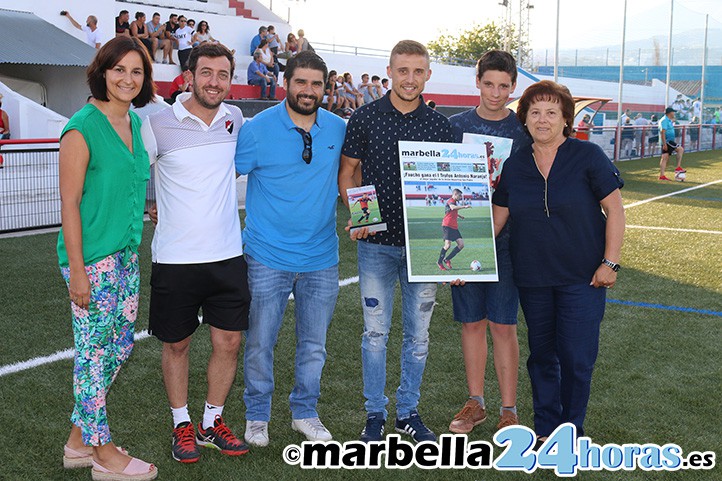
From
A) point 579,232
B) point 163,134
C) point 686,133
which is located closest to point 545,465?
point 579,232

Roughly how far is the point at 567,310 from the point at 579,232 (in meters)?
0.39

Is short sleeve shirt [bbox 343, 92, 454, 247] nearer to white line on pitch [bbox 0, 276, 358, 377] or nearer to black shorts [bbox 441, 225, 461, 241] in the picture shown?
black shorts [bbox 441, 225, 461, 241]

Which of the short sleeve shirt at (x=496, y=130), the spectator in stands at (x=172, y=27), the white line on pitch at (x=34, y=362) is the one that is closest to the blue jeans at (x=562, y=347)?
the short sleeve shirt at (x=496, y=130)

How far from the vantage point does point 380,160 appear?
4.08 metres

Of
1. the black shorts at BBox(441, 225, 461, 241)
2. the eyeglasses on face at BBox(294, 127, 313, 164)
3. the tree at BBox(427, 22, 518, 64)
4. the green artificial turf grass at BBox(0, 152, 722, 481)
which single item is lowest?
the green artificial turf grass at BBox(0, 152, 722, 481)

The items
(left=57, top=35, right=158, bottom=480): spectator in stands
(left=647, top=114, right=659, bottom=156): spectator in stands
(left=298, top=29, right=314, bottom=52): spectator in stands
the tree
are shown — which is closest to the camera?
(left=57, top=35, right=158, bottom=480): spectator in stands

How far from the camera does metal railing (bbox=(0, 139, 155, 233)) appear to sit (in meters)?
9.96

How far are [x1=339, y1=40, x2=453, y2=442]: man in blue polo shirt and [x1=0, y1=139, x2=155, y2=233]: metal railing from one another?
274 inches

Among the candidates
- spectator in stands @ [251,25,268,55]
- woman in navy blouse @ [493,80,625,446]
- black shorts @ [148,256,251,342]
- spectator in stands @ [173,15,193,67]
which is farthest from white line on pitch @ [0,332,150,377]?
spectator in stands @ [251,25,268,55]

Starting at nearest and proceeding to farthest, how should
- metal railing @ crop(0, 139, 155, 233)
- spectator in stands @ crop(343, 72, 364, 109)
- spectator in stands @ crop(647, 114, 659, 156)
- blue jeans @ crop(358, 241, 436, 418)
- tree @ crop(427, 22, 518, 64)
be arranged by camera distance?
1. blue jeans @ crop(358, 241, 436, 418)
2. metal railing @ crop(0, 139, 155, 233)
3. spectator in stands @ crop(343, 72, 364, 109)
4. spectator in stands @ crop(647, 114, 659, 156)
5. tree @ crop(427, 22, 518, 64)

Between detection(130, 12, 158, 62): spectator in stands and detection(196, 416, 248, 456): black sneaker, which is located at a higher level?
detection(130, 12, 158, 62): spectator in stands

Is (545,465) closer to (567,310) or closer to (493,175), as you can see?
(567,310)

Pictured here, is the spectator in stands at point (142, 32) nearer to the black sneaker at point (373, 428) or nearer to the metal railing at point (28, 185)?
the metal railing at point (28, 185)

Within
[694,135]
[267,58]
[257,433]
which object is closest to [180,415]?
[257,433]
